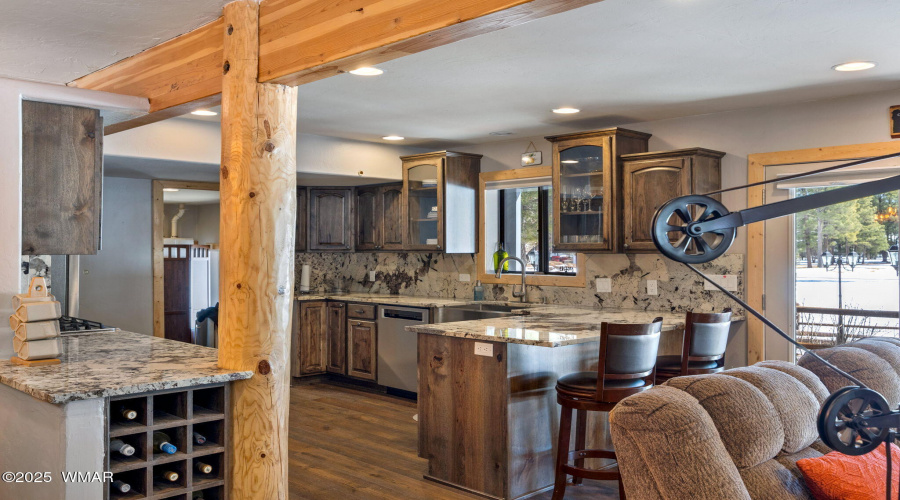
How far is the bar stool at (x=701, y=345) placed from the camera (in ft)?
12.3

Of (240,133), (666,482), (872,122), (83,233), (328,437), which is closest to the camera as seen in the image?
(666,482)

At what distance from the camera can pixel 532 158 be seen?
232 inches

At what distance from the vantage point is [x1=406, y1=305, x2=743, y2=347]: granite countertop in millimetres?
3557

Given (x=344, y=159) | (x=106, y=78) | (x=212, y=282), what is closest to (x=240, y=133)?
(x=106, y=78)

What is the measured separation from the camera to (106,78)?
→ 11.9 feet

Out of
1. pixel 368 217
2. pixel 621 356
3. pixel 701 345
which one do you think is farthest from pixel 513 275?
pixel 621 356

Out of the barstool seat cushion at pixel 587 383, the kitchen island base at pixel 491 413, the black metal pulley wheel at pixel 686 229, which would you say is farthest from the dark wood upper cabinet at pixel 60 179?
the black metal pulley wheel at pixel 686 229

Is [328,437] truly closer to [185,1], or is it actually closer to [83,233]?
[83,233]

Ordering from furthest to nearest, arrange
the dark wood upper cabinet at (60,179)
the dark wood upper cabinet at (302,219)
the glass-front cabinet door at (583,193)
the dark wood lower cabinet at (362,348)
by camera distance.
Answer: the dark wood upper cabinet at (302,219), the dark wood lower cabinet at (362,348), the glass-front cabinet door at (583,193), the dark wood upper cabinet at (60,179)

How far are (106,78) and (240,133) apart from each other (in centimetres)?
149

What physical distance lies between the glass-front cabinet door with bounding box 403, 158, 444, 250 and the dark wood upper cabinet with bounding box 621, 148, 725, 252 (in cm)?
175

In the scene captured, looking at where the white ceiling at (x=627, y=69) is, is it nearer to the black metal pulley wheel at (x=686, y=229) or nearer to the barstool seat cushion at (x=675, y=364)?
the barstool seat cushion at (x=675, y=364)

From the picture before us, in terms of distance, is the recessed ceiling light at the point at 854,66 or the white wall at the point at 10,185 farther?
the recessed ceiling light at the point at 854,66

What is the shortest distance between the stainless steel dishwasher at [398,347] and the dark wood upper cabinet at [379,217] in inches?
27.3
